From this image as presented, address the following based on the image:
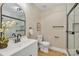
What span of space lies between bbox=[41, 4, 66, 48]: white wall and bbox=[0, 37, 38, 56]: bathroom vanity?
0.22 m

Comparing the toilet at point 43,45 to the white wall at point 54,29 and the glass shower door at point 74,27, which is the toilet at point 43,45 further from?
the glass shower door at point 74,27

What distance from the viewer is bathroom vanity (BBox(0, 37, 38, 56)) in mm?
1039

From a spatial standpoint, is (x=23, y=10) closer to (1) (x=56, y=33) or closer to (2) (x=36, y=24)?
(2) (x=36, y=24)

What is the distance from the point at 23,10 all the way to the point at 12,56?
0.64 metres

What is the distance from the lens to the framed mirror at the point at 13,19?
1093mm

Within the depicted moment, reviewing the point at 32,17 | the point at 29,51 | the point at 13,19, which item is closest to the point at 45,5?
the point at 32,17

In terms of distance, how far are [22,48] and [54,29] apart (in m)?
0.54

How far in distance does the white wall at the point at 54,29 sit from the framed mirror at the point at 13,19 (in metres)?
0.30

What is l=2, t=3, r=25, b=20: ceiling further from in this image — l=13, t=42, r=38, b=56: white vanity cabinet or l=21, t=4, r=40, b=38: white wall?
l=13, t=42, r=38, b=56: white vanity cabinet

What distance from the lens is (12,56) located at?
3.48ft

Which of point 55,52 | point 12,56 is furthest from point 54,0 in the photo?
point 12,56

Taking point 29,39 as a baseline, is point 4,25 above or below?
above

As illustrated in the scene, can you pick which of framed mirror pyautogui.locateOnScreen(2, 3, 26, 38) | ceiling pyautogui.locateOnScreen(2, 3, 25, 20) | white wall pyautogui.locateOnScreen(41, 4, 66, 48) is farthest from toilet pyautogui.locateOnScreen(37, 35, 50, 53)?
ceiling pyautogui.locateOnScreen(2, 3, 25, 20)

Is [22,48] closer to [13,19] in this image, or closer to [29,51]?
[29,51]
